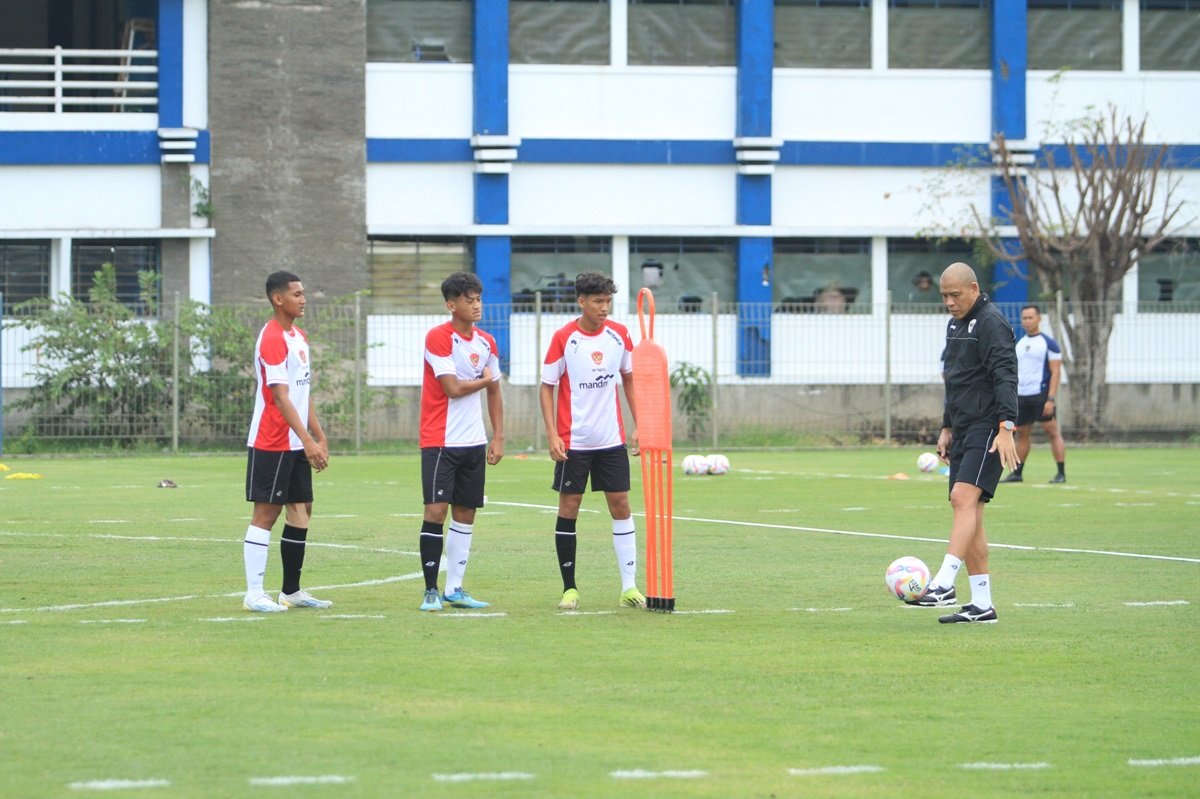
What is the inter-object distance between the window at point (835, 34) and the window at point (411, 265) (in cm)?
828

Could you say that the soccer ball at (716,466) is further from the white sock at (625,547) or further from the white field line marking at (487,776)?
the white field line marking at (487,776)

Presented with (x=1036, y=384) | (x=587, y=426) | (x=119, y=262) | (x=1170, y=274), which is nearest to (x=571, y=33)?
(x=119, y=262)

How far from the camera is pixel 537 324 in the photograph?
32.5 meters

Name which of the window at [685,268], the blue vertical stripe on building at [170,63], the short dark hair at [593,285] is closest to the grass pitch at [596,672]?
the short dark hair at [593,285]

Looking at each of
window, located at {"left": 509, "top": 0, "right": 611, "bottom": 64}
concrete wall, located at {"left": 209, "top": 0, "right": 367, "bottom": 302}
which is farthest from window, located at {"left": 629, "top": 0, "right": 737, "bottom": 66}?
concrete wall, located at {"left": 209, "top": 0, "right": 367, "bottom": 302}

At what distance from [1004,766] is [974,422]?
4534 mm

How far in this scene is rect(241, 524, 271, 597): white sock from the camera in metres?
11.1

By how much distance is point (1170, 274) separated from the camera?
128ft

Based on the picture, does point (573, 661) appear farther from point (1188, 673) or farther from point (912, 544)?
point (912, 544)

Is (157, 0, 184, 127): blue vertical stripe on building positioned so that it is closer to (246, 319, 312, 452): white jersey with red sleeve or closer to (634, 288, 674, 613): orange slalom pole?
(246, 319, 312, 452): white jersey with red sleeve

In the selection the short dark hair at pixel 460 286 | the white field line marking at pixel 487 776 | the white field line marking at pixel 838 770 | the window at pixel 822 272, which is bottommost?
the white field line marking at pixel 838 770

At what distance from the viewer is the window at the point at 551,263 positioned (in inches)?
1435

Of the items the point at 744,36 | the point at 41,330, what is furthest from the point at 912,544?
the point at 744,36

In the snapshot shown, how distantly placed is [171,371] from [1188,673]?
2528 centimetres
